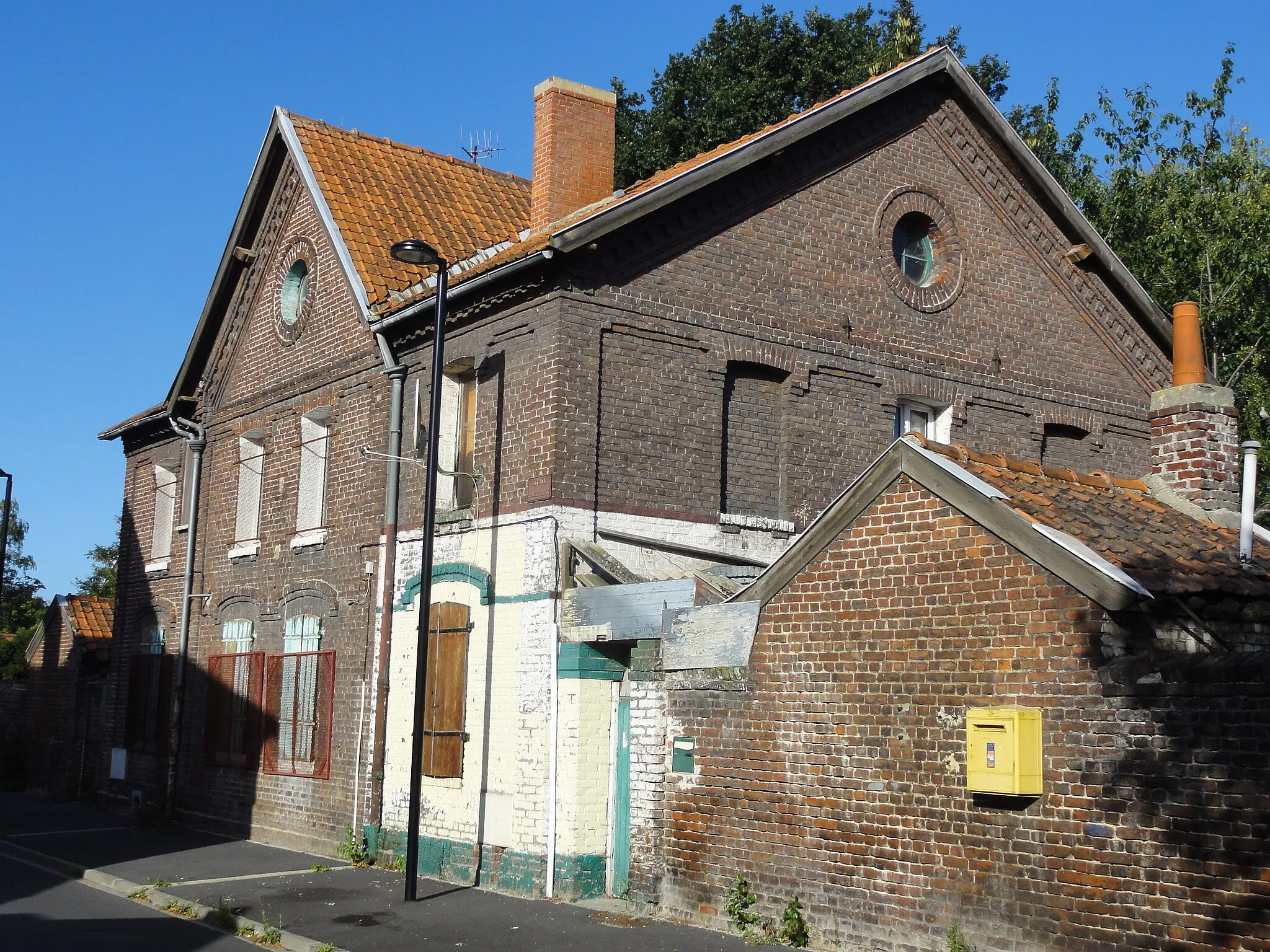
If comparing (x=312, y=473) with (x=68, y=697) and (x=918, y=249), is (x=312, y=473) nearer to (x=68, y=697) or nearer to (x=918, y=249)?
(x=918, y=249)

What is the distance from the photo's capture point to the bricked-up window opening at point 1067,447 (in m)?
18.2

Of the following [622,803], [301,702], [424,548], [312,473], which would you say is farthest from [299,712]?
[622,803]

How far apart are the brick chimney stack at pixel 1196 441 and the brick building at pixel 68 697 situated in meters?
19.4

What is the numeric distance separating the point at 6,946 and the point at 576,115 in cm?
1130

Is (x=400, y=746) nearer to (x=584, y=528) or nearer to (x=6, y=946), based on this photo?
(x=584, y=528)

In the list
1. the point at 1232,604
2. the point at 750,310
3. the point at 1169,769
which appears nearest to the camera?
the point at 1169,769

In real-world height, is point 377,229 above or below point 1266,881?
above

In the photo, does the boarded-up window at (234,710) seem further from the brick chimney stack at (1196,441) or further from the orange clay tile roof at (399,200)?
the brick chimney stack at (1196,441)

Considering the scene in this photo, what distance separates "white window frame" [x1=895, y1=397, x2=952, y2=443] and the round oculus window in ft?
29.2

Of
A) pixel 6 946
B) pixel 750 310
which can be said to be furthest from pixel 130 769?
pixel 750 310

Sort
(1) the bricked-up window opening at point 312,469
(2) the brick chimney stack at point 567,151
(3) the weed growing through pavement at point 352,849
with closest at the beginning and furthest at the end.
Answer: (3) the weed growing through pavement at point 352,849
(2) the brick chimney stack at point 567,151
(1) the bricked-up window opening at point 312,469

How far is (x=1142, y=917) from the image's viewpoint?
317 inches

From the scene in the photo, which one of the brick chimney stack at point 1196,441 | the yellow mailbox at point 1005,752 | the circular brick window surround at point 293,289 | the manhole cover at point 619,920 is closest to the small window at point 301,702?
the circular brick window surround at point 293,289

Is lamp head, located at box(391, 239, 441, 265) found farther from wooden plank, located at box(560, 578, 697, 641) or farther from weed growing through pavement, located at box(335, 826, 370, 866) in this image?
weed growing through pavement, located at box(335, 826, 370, 866)
